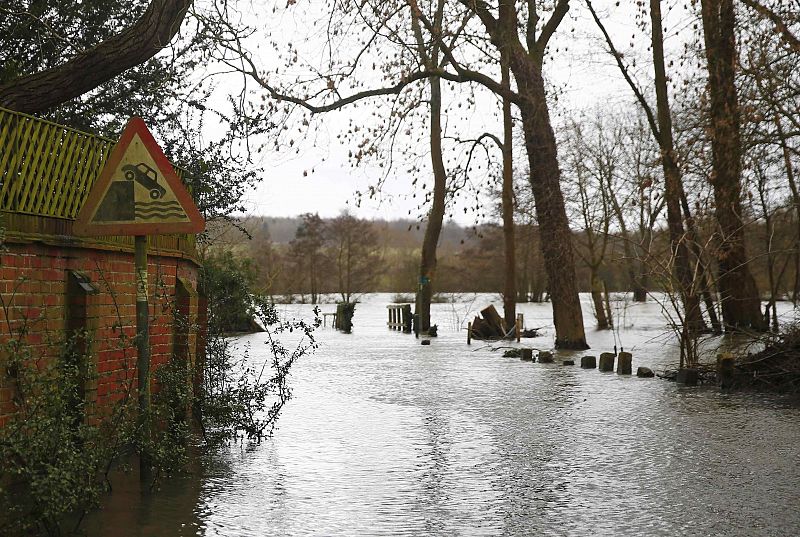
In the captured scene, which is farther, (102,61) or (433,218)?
(433,218)

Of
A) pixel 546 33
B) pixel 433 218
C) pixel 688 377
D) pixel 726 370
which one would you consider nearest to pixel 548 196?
pixel 546 33

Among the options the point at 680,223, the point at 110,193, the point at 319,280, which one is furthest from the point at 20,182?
the point at 319,280

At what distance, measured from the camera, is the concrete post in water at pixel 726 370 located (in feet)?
50.8

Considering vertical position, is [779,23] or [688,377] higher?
[779,23]

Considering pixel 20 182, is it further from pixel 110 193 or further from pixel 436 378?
pixel 436 378

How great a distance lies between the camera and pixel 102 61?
1035 cm

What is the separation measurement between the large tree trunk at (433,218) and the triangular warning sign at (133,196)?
93.4 ft

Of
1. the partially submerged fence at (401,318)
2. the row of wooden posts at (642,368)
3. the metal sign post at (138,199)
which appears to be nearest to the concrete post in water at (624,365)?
the row of wooden posts at (642,368)

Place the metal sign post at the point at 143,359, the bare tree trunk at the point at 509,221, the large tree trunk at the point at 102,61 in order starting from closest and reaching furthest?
the metal sign post at the point at 143,359, the large tree trunk at the point at 102,61, the bare tree trunk at the point at 509,221

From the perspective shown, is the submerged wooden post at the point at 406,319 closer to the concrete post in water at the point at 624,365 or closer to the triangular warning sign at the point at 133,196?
the concrete post in water at the point at 624,365

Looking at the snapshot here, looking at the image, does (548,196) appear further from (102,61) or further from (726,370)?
(102,61)

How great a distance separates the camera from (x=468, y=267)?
8606 cm

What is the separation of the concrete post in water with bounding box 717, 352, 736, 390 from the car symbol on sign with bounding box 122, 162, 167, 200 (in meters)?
10.8

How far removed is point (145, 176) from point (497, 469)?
3.76 metres
